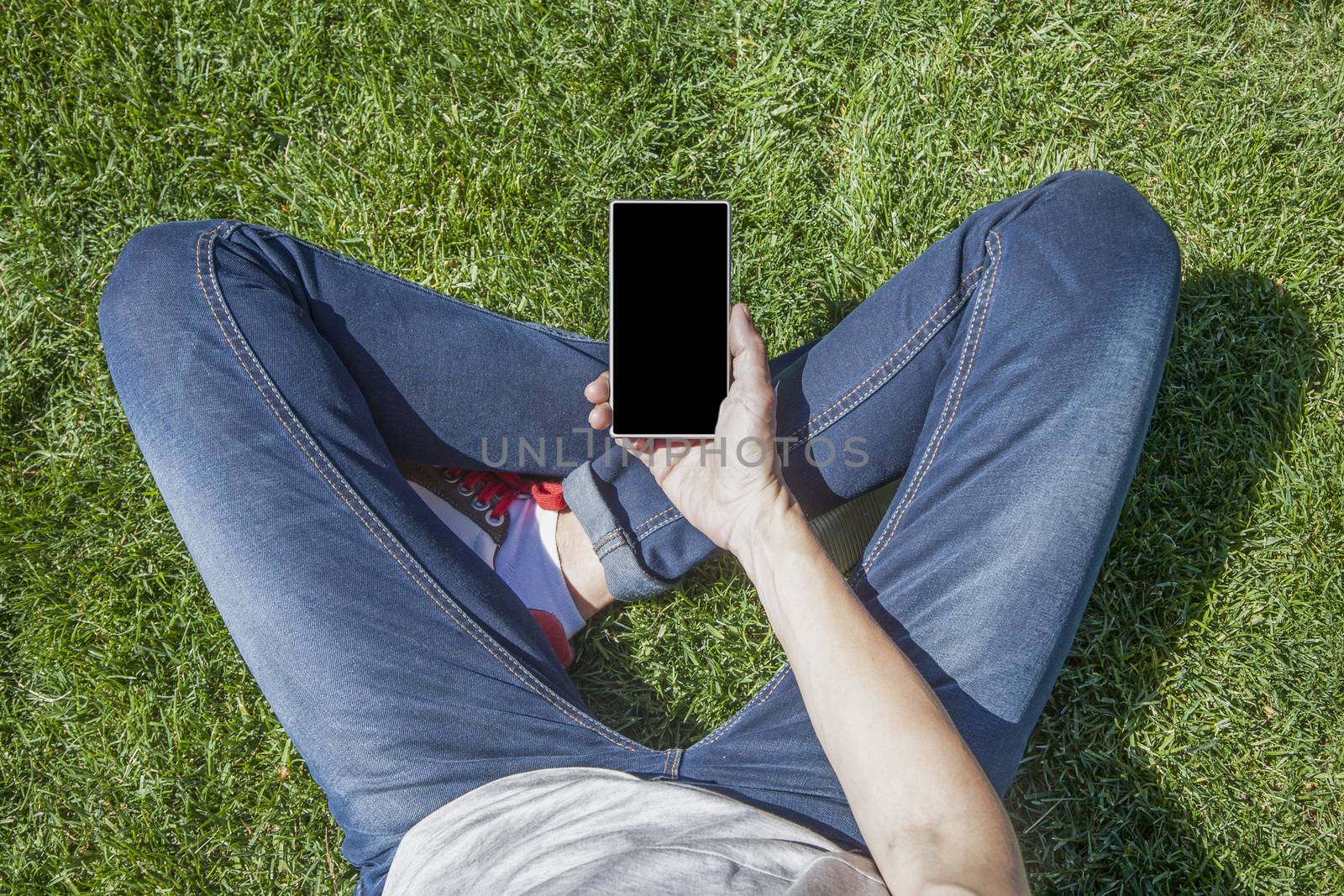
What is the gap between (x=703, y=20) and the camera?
107 inches

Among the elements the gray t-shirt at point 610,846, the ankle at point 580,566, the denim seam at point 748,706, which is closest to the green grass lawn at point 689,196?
the ankle at point 580,566

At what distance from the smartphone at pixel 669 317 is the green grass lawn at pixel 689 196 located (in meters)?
0.72

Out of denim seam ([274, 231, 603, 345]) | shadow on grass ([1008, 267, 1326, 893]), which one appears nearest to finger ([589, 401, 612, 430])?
denim seam ([274, 231, 603, 345])

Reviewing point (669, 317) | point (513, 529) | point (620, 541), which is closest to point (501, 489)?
point (513, 529)

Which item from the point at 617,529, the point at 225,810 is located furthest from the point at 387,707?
the point at 225,810

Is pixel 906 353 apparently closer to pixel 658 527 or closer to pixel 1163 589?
pixel 658 527

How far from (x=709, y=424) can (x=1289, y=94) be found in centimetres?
218

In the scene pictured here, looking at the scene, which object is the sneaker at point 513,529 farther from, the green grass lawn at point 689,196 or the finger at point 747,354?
the finger at point 747,354

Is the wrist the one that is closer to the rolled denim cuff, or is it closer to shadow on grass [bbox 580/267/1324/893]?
the rolled denim cuff

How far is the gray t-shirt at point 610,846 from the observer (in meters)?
1.30

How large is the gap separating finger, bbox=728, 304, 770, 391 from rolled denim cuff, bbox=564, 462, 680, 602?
44 centimetres

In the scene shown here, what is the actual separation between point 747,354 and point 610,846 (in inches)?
38.5

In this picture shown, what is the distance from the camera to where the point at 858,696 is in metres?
1.50

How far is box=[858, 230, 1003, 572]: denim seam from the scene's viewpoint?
1887 mm
